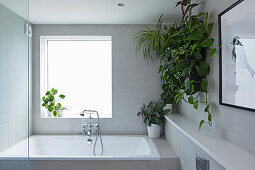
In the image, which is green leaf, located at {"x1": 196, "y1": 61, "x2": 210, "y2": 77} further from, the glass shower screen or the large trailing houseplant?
the glass shower screen

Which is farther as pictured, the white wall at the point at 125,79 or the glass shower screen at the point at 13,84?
the white wall at the point at 125,79

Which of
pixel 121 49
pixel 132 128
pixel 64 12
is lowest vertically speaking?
pixel 132 128

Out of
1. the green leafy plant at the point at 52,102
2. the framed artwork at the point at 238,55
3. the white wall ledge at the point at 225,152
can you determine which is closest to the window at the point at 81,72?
the green leafy plant at the point at 52,102

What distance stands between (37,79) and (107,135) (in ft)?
4.60

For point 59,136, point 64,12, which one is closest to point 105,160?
point 59,136

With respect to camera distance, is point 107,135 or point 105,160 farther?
point 107,135

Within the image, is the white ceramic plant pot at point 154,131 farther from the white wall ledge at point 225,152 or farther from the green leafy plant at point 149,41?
the white wall ledge at point 225,152

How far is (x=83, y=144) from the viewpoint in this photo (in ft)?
8.86

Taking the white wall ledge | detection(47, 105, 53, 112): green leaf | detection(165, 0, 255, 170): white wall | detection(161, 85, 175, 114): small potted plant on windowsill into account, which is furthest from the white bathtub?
the white wall ledge

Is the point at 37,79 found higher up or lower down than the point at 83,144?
higher up

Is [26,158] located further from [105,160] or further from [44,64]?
[44,64]

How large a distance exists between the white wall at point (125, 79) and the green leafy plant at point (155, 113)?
204 mm

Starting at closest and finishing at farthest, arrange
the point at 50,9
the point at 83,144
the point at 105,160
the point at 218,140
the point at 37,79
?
the point at 218,140 < the point at 105,160 < the point at 50,9 < the point at 83,144 < the point at 37,79

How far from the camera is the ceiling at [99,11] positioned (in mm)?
2107
